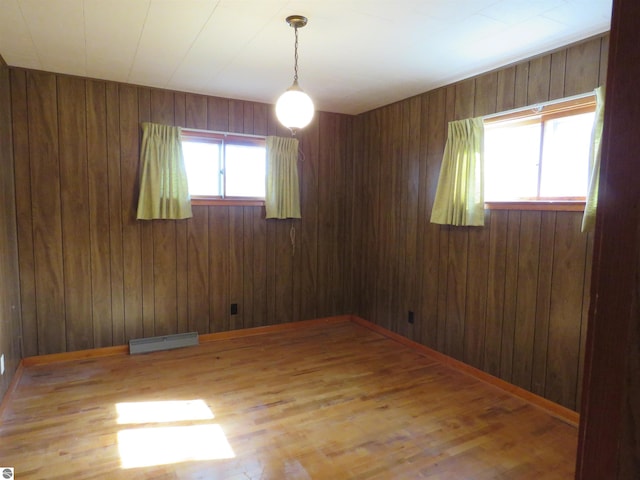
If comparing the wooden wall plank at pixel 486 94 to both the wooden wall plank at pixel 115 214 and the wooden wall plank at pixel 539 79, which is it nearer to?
the wooden wall plank at pixel 539 79

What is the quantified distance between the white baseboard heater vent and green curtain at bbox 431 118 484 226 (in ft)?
8.86

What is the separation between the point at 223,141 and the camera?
4.14 metres

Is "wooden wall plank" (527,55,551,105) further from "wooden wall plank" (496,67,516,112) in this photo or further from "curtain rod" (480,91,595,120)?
"wooden wall plank" (496,67,516,112)

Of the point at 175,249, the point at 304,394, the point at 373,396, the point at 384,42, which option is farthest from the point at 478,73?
the point at 175,249

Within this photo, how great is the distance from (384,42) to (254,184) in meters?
2.18

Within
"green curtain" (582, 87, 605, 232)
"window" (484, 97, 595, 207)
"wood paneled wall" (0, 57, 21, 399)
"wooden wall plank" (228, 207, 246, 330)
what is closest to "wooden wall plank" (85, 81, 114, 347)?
"wood paneled wall" (0, 57, 21, 399)

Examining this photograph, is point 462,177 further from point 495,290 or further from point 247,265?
point 247,265

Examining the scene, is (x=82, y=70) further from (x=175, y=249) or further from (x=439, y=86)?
(x=439, y=86)

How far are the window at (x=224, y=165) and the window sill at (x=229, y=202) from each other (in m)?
0.02

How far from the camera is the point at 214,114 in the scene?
4031 millimetres

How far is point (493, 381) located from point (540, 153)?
183 cm

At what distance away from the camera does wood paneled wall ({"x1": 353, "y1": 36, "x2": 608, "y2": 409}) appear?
2.66 meters

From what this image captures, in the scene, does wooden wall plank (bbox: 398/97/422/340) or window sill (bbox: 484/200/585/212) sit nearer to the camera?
window sill (bbox: 484/200/585/212)

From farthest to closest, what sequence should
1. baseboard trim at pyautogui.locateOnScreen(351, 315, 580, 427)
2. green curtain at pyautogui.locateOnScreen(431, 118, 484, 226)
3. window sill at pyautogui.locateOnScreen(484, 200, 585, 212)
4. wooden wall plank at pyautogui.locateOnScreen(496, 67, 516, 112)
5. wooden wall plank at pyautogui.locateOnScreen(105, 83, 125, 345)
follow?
wooden wall plank at pyautogui.locateOnScreen(105, 83, 125, 345)
green curtain at pyautogui.locateOnScreen(431, 118, 484, 226)
wooden wall plank at pyautogui.locateOnScreen(496, 67, 516, 112)
baseboard trim at pyautogui.locateOnScreen(351, 315, 580, 427)
window sill at pyautogui.locateOnScreen(484, 200, 585, 212)
